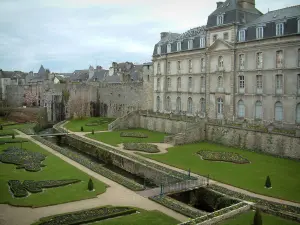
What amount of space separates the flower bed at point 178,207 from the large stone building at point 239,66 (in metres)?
19.6

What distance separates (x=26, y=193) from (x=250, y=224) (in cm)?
1302

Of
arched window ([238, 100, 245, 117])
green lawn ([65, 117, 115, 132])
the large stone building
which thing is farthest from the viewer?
green lawn ([65, 117, 115, 132])

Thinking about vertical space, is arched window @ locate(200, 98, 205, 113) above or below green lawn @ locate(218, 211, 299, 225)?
above

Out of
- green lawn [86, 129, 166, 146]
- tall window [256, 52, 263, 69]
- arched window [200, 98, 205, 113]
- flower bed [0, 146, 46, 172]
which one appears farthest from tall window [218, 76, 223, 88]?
flower bed [0, 146, 46, 172]

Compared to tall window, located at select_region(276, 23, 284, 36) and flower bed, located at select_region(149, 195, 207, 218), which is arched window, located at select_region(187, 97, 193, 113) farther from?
flower bed, located at select_region(149, 195, 207, 218)

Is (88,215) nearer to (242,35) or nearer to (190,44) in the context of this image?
(242,35)

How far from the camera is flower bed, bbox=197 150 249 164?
2852 centimetres

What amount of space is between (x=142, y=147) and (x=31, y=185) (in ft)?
46.8

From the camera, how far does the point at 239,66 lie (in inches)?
1513

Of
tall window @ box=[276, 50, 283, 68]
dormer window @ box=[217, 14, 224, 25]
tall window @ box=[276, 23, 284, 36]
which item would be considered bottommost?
tall window @ box=[276, 50, 283, 68]

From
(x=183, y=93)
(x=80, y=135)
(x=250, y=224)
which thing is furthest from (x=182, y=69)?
(x=250, y=224)

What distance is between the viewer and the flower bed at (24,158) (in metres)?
27.1

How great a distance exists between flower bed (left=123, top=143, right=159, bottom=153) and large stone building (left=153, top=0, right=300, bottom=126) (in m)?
11.0

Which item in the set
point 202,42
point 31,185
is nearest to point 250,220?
point 31,185
